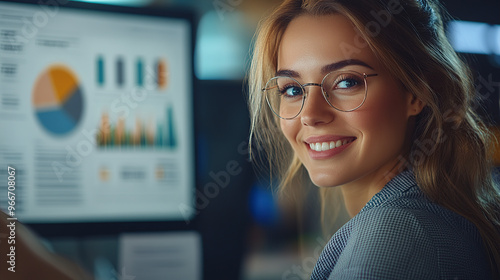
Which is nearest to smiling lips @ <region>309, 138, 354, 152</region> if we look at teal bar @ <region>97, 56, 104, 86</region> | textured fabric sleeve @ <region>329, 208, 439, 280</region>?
textured fabric sleeve @ <region>329, 208, 439, 280</region>

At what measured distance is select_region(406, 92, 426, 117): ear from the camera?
89 centimetres

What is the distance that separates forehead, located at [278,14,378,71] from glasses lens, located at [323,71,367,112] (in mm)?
29

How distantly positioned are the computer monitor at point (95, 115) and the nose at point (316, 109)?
0.65 m

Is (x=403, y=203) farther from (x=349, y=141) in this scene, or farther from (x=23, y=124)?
(x=23, y=124)

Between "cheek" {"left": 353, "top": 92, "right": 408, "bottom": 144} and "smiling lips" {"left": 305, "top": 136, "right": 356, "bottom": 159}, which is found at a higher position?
"cheek" {"left": 353, "top": 92, "right": 408, "bottom": 144}

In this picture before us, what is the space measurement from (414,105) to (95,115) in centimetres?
88

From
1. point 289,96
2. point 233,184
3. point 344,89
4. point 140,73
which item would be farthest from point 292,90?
point 233,184

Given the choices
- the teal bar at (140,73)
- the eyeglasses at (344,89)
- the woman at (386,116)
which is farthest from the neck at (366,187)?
the teal bar at (140,73)

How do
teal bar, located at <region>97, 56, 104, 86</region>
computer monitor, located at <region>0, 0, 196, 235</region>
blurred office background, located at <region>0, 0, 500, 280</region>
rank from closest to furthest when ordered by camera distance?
computer monitor, located at <region>0, 0, 196, 235</region> → teal bar, located at <region>97, 56, 104, 86</region> → blurred office background, located at <region>0, 0, 500, 280</region>

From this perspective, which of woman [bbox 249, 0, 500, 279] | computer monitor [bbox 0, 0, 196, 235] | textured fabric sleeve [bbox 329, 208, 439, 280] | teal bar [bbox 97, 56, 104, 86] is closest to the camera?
textured fabric sleeve [bbox 329, 208, 439, 280]

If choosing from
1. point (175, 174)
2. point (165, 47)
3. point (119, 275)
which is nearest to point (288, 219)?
point (175, 174)

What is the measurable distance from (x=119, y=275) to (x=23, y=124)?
1.65 feet

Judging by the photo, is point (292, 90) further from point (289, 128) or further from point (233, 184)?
point (233, 184)

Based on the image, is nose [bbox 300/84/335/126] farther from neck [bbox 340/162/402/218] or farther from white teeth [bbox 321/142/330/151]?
neck [bbox 340/162/402/218]
